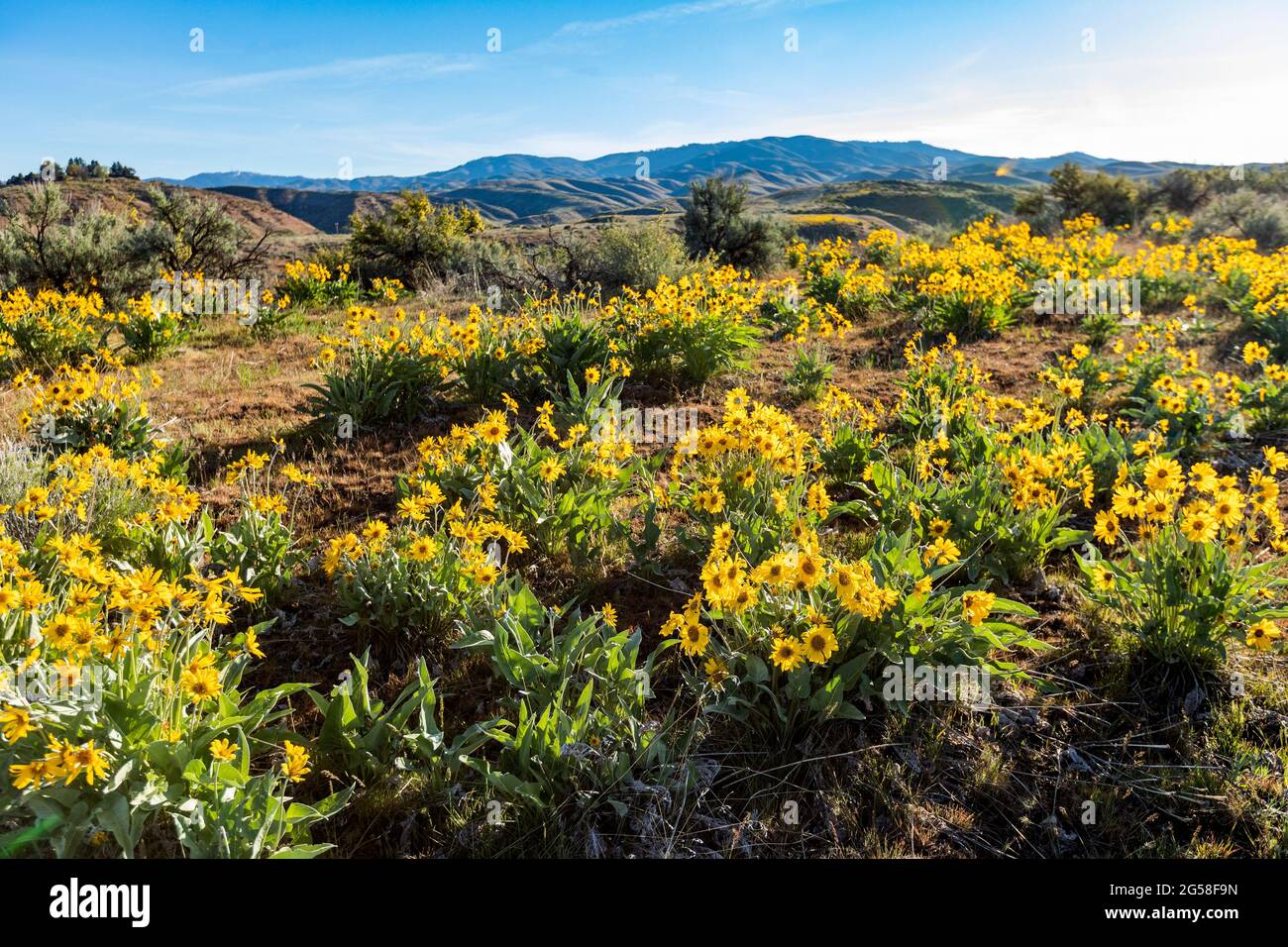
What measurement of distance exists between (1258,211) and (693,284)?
50.6 feet

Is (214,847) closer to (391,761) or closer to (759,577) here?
(391,761)

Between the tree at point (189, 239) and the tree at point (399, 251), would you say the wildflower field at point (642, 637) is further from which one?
the tree at point (399, 251)

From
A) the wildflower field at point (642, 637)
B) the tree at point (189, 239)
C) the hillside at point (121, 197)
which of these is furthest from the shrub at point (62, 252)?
the hillside at point (121, 197)

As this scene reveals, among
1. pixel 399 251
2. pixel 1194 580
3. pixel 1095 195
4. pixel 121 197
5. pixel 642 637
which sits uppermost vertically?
A: pixel 121 197

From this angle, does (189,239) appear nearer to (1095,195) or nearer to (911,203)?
(1095,195)

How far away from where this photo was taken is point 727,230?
14.7m

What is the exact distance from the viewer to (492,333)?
6.52 metres

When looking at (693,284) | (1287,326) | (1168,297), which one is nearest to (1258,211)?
(1168,297)

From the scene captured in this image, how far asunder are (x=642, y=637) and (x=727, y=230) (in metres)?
13.0

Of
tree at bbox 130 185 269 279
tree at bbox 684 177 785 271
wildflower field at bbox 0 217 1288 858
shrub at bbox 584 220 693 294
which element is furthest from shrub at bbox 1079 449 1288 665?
tree at bbox 684 177 785 271

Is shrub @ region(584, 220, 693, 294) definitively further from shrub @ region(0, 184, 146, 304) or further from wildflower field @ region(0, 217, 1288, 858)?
shrub @ region(0, 184, 146, 304)

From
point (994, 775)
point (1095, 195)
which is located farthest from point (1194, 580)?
point (1095, 195)

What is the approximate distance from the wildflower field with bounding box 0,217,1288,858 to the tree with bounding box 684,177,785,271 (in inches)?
384

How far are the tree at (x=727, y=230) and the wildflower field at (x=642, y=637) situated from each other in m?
9.75
